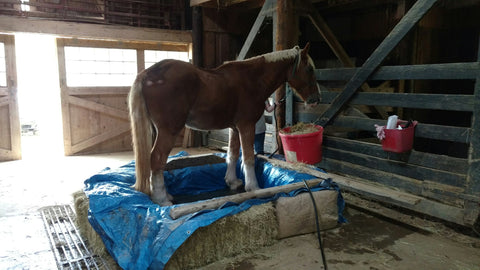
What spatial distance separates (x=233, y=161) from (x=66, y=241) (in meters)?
1.86

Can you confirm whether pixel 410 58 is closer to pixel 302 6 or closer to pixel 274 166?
pixel 302 6

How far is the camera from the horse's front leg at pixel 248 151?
349 cm

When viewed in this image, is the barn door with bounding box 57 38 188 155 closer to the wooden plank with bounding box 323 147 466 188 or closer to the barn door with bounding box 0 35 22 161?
the barn door with bounding box 0 35 22 161

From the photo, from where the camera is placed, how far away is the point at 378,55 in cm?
359

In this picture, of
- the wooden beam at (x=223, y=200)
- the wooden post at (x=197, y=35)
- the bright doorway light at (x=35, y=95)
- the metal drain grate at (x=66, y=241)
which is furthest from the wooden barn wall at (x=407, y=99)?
the bright doorway light at (x=35, y=95)

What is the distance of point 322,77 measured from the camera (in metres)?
4.34

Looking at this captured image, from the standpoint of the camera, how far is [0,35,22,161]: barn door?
6.13 metres

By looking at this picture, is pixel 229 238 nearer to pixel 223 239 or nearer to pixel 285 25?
pixel 223 239

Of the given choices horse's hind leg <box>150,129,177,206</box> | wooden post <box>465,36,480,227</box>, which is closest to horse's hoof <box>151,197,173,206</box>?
horse's hind leg <box>150,129,177,206</box>

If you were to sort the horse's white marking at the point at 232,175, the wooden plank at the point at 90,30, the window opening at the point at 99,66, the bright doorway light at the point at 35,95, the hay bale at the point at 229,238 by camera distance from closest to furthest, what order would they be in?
1. the hay bale at the point at 229,238
2. the horse's white marking at the point at 232,175
3. the wooden plank at the point at 90,30
4. the window opening at the point at 99,66
5. the bright doorway light at the point at 35,95

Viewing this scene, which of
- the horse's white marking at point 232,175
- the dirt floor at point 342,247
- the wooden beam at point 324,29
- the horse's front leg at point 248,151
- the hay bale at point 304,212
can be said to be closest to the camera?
the dirt floor at point 342,247

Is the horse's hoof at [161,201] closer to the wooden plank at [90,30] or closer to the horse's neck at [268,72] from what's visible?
the horse's neck at [268,72]

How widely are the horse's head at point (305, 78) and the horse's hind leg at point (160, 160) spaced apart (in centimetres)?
151

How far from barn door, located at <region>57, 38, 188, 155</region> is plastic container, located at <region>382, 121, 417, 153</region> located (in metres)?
5.66
